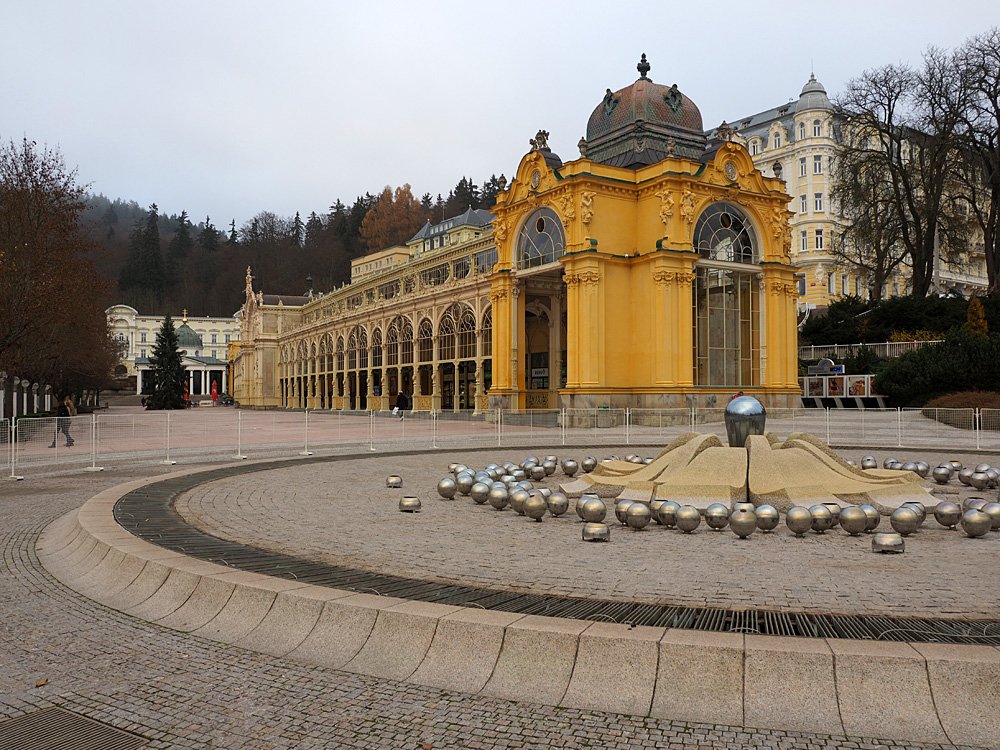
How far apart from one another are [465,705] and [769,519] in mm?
5572

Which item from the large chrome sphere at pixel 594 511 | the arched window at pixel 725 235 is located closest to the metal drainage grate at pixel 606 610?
the large chrome sphere at pixel 594 511

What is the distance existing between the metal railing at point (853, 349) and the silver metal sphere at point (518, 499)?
3955 centimetres

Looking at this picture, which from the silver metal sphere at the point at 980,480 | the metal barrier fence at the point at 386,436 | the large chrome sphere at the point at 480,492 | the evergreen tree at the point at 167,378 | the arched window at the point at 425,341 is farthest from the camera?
the evergreen tree at the point at 167,378

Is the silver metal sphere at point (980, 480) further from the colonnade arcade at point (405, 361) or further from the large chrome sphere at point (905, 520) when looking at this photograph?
the colonnade arcade at point (405, 361)

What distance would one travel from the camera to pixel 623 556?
8.00 meters

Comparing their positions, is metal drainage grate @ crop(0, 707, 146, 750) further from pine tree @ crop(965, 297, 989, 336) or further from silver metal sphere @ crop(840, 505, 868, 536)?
pine tree @ crop(965, 297, 989, 336)

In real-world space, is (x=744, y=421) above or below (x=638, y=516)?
above

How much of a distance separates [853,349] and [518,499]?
45775mm

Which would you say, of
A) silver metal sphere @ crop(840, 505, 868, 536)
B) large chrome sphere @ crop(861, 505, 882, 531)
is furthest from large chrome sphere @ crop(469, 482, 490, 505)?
large chrome sphere @ crop(861, 505, 882, 531)

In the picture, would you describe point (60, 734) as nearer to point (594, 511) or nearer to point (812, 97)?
point (594, 511)

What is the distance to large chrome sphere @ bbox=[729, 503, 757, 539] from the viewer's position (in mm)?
8805

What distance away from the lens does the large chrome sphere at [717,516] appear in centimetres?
924

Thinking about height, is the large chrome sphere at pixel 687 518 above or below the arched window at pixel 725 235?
below

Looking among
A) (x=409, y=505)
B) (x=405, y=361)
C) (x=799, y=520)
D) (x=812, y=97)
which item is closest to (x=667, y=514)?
(x=799, y=520)
